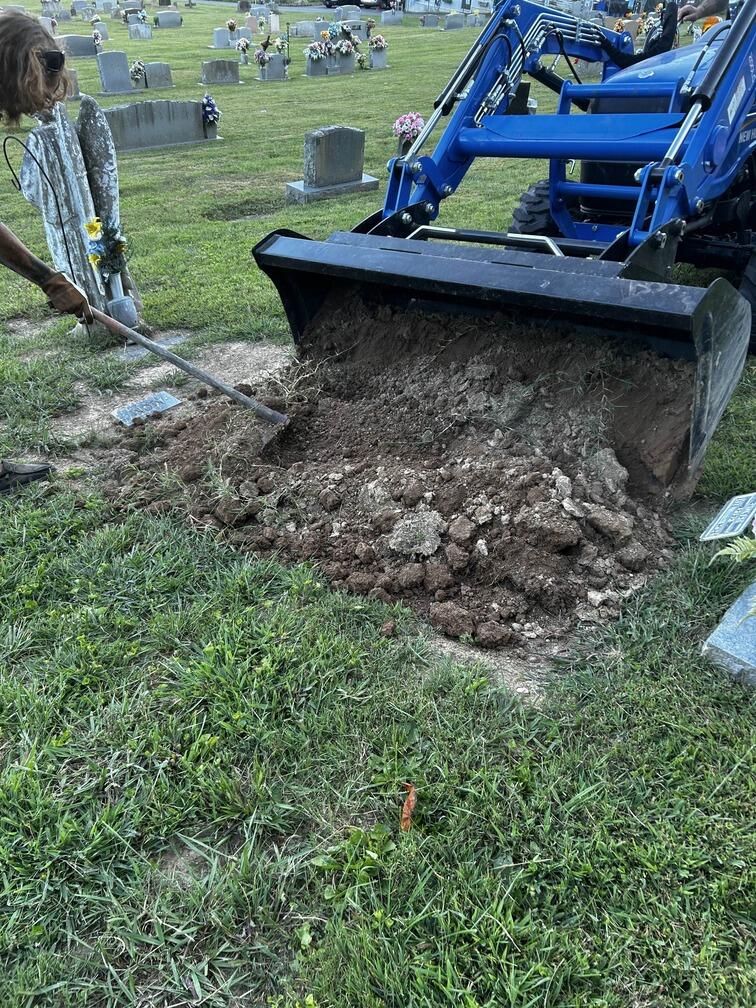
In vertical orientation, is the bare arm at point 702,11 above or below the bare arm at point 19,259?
above

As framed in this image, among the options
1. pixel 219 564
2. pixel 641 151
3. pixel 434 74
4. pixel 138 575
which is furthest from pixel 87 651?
pixel 434 74

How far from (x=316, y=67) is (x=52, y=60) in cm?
1986

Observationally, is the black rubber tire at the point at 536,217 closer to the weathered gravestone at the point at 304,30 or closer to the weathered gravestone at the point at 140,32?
the weathered gravestone at the point at 304,30

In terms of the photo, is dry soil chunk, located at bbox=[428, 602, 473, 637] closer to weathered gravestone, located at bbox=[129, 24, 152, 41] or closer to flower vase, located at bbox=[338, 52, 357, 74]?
flower vase, located at bbox=[338, 52, 357, 74]

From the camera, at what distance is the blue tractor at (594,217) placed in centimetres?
287

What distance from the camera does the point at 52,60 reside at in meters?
3.03

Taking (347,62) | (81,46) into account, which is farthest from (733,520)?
(81,46)

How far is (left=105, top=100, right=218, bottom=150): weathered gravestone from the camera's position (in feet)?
38.8

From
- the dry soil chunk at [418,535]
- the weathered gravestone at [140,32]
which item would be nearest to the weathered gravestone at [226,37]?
the weathered gravestone at [140,32]

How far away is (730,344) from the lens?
9.95ft

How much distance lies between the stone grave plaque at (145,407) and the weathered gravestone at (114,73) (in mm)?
15823

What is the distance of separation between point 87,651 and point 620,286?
2390mm

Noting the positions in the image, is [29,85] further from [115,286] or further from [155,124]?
[155,124]

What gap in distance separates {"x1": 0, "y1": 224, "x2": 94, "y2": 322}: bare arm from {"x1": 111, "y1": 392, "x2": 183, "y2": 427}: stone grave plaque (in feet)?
2.49
